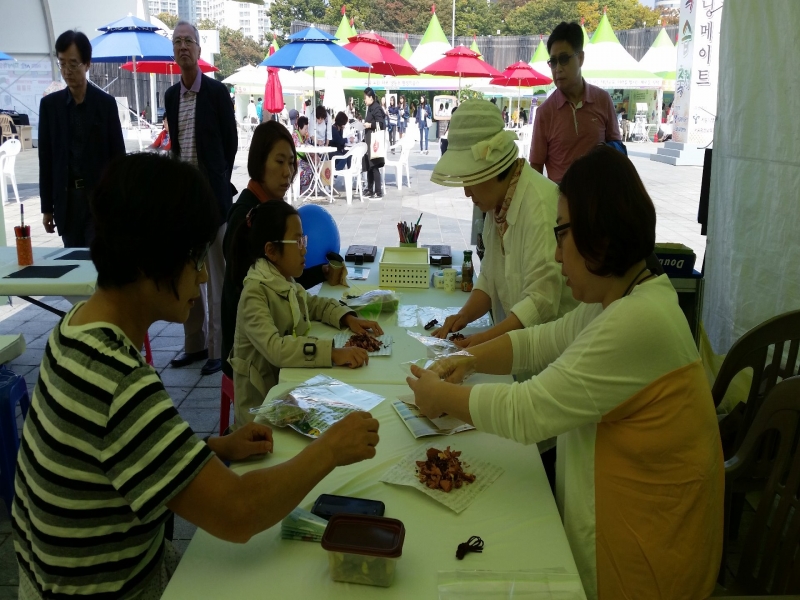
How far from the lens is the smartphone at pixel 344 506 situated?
4.50 ft

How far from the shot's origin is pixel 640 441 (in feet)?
4.54

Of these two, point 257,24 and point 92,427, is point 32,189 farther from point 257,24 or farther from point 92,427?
point 257,24

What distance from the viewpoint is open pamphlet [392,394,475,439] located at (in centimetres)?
177

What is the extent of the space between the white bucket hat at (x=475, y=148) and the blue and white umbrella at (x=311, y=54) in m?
8.04

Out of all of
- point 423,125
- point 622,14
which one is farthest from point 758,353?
point 622,14

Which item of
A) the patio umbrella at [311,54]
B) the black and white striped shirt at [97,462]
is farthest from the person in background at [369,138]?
the black and white striped shirt at [97,462]

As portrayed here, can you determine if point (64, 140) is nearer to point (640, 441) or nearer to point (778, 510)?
point (640, 441)

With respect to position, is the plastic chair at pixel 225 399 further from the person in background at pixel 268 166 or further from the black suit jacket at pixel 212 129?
the black suit jacket at pixel 212 129

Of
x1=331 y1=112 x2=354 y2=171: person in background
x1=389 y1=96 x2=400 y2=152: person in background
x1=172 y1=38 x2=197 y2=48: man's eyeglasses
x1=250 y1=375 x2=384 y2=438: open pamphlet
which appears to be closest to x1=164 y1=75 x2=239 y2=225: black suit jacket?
x1=172 y1=38 x2=197 y2=48: man's eyeglasses

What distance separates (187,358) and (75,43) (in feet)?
7.01

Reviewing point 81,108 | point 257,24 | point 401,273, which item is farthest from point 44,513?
point 257,24

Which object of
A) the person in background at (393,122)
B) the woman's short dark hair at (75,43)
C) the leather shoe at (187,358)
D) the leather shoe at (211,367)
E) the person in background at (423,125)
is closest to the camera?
the woman's short dark hair at (75,43)

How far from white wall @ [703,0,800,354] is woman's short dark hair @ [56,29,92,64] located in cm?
374

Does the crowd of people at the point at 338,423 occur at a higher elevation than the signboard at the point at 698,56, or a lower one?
lower
